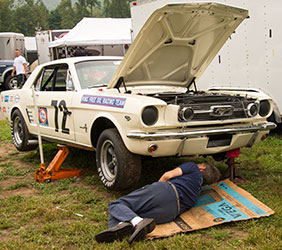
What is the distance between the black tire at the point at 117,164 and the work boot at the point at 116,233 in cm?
95

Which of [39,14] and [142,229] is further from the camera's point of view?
[39,14]

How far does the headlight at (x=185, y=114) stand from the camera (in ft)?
13.9

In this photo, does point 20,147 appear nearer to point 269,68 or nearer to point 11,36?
point 269,68

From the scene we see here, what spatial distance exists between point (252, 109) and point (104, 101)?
69.3 inches

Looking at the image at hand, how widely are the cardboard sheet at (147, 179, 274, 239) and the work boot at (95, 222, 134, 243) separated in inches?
8.4

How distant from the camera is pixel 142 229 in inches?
133

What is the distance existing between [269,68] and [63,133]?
3760 mm

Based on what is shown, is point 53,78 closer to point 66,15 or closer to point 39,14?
point 39,14

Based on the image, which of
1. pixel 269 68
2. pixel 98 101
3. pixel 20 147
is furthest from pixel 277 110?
pixel 20 147

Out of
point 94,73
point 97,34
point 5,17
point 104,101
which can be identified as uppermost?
point 5,17

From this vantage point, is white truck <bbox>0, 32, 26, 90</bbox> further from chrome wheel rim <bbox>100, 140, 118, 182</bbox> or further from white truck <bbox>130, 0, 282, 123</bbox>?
chrome wheel rim <bbox>100, 140, 118, 182</bbox>

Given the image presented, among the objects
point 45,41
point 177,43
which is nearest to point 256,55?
point 177,43

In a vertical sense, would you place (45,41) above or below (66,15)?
below

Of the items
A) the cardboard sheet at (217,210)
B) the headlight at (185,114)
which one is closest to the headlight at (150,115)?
the headlight at (185,114)
